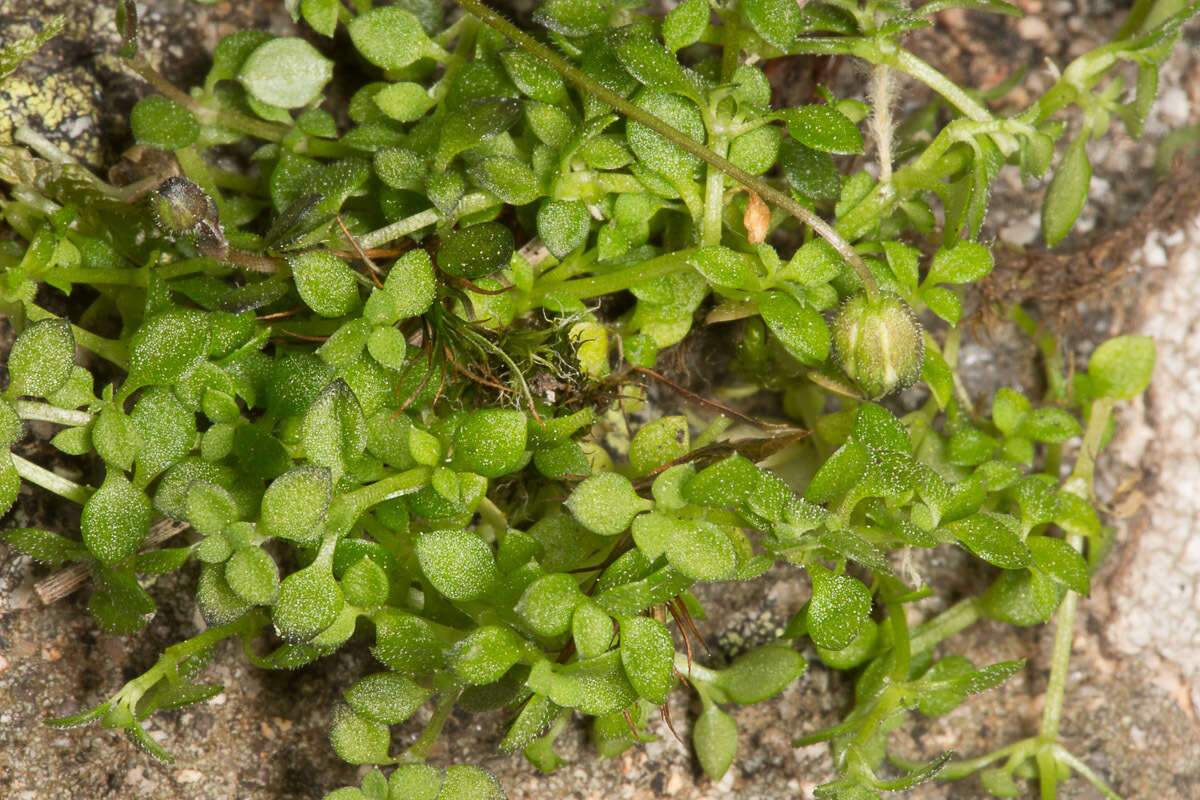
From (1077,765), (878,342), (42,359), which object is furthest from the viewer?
(1077,765)

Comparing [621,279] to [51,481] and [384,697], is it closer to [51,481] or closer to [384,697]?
[384,697]

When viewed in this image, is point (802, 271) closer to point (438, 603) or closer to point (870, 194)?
point (870, 194)

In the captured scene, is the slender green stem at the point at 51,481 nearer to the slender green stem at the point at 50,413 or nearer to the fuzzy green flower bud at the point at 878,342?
the slender green stem at the point at 50,413

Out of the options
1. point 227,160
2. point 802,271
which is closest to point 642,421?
point 802,271

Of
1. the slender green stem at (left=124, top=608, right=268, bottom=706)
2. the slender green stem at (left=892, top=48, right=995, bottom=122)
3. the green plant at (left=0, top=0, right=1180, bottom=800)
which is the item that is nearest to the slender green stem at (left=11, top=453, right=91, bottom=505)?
the green plant at (left=0, top=0, right=1180, bottom=800)

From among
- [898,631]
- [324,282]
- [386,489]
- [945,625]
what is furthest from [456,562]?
[945,625]

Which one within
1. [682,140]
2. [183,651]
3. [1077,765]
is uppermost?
[682,140]

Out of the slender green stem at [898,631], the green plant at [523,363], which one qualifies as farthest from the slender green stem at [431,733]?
the slender green stem at [898,631]
